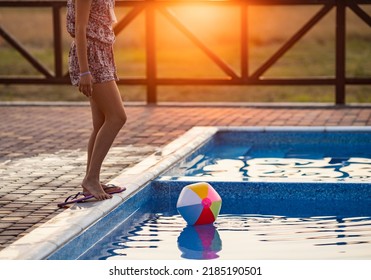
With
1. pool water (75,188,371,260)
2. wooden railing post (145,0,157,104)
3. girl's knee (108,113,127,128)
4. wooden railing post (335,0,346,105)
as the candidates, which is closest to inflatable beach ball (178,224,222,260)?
pool water (75,188,371,260)

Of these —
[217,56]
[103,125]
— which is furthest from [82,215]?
[217,56]

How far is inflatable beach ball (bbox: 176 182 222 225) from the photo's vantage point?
6379 mm

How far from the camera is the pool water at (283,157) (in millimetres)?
8109

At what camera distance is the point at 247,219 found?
6.72m

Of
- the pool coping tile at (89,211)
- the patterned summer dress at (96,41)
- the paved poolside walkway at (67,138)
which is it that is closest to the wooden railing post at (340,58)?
the paved poolside walkway at (67,138)

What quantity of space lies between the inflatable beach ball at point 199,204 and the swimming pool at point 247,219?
0.06 meters

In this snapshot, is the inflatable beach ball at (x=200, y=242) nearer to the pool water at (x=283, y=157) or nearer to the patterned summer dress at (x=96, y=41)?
the patterned summer dress at (x=96, y=41)

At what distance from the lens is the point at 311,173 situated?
8.13 metres

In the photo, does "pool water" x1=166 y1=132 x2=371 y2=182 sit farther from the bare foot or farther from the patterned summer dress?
the patterned summer dress

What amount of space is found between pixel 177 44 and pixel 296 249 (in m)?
21.2

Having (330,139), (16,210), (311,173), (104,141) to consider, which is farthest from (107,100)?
(330,139)

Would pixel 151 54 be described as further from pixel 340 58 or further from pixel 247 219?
pixel 247 219
